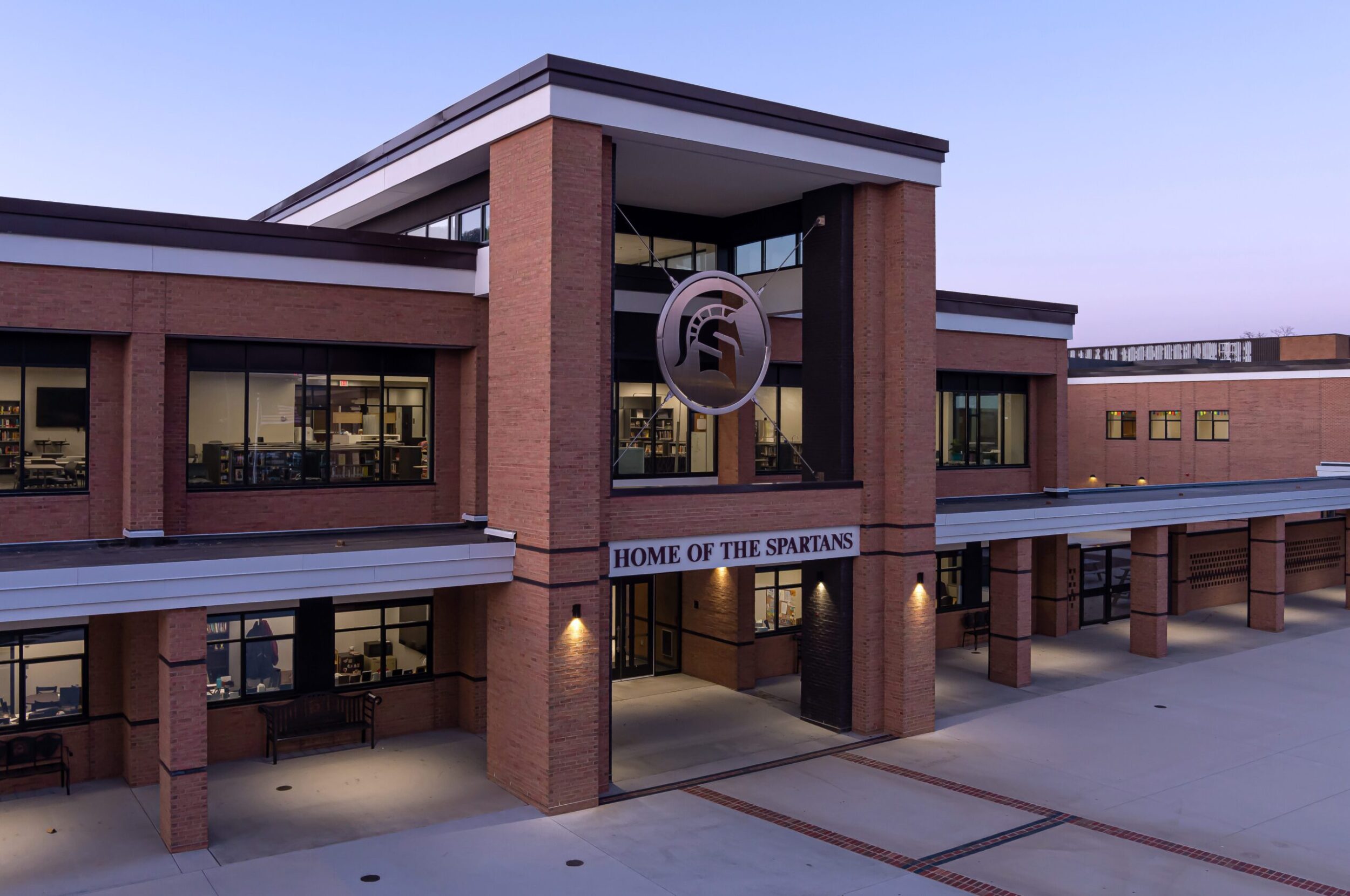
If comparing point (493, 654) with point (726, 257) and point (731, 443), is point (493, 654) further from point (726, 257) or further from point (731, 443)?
point (726, 257)

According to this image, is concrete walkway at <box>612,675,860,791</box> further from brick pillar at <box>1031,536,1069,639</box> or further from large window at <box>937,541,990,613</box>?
brick pillar at <box>1031,536,1069,639</box>

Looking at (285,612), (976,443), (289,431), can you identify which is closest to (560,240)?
(289,431)

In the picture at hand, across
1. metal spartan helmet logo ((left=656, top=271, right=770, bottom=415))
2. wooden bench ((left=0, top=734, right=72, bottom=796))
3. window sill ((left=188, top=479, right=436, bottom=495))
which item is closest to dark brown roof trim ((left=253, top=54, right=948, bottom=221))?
metal spartan helmet logo ((left=656, top=271, right=770, bottom=415))

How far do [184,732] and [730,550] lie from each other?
352 inches

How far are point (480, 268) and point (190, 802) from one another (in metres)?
10.4

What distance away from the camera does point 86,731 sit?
16.6 m

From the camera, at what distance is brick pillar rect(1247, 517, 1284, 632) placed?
30.2 m

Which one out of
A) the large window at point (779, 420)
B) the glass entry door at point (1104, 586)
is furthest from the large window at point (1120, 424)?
the large window at point (779, 420)

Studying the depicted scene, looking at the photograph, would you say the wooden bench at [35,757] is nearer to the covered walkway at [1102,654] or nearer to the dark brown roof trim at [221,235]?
the dark brown roof trim at [221,235]

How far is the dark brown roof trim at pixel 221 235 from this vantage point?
15852mm

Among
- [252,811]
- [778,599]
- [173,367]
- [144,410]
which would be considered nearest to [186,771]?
[252,811]

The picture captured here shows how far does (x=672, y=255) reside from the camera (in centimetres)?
2280

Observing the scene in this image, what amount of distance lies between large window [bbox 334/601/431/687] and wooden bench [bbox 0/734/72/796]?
4.39m

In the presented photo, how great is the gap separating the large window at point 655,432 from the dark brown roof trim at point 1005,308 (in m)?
7.92
